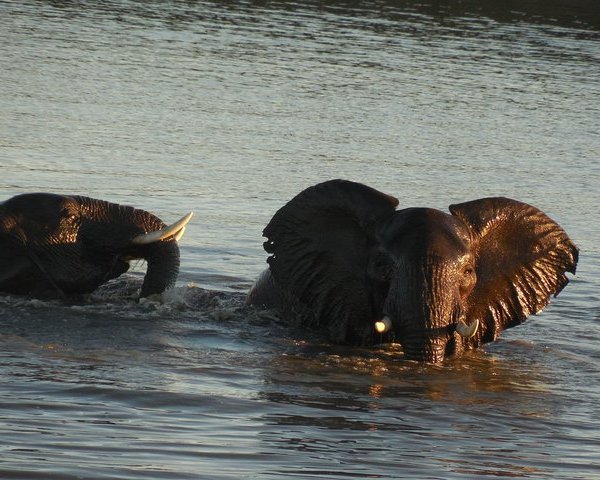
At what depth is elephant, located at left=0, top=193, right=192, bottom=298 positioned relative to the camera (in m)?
11.0

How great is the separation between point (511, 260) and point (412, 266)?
1.27 meters

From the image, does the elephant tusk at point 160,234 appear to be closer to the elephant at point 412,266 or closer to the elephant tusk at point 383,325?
the elephant at point 412,266

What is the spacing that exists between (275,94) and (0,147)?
19.6ft

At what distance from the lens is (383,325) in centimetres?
912

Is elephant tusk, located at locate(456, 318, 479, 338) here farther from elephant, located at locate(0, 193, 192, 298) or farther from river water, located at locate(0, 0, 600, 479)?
elephant, located at locate(0, 193, 192, 298)

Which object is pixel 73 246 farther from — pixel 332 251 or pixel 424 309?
pixel 424 309

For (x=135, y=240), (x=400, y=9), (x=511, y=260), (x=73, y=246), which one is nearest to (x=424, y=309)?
(x=511, y=260)

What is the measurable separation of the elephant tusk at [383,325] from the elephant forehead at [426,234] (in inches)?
15.8

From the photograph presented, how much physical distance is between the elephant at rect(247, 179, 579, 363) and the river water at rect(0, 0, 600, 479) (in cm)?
27

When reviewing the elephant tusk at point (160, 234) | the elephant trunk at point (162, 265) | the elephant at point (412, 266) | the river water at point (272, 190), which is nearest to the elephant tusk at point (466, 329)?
the elephant at point (412, 266)

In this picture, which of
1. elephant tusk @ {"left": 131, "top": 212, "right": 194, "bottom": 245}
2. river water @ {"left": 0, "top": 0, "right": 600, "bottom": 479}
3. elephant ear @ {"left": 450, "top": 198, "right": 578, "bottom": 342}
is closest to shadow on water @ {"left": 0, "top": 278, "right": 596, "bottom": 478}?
river water @ {"left": 0, "top": 0, "right": 600, "bottom": 479}

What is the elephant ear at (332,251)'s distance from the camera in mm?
9961

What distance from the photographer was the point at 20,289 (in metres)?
11.0

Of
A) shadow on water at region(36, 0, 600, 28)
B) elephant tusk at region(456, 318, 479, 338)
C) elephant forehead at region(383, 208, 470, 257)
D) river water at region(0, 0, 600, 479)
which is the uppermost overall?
elephant forehead at region(383, 208, 470, 257)
